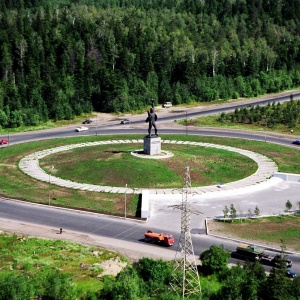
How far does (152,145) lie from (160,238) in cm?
3549

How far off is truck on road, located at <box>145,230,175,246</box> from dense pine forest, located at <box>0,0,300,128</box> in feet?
255

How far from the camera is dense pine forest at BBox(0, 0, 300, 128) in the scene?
138500 millimetres

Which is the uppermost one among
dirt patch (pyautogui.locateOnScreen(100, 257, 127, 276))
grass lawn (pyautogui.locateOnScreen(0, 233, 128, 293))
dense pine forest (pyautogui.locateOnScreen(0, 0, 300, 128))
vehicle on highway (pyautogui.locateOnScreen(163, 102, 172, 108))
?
dense pine forest (pyautogui.locateOnScreen(0, 0, 300, 128))

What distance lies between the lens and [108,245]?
185 ft

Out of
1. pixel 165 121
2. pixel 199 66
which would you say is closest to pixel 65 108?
pixel 165 121

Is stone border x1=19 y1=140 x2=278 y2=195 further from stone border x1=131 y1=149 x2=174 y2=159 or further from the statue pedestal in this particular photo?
the statue pedestal

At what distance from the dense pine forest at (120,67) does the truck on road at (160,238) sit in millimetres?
77835

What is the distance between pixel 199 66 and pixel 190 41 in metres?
24.0

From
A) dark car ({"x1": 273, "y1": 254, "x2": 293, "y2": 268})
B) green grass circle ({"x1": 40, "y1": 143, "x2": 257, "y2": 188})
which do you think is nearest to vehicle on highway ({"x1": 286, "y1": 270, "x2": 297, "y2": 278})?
dark car ({"x1": 273, "y1": 254, "x2": 293, "y2": 268})

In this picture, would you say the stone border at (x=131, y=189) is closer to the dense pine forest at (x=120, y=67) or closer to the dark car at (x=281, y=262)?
the dark car at (x=281, y=262)

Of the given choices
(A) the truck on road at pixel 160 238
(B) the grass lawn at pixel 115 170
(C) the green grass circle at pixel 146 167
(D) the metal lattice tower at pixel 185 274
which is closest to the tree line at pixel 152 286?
(D) the metal lattice tower at pixel 185 274

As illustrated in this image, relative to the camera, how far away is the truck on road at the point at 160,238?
2211 inches

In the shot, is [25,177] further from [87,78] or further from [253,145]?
[87,78]

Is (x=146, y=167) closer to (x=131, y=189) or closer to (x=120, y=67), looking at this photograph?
(x=131, y=189)
